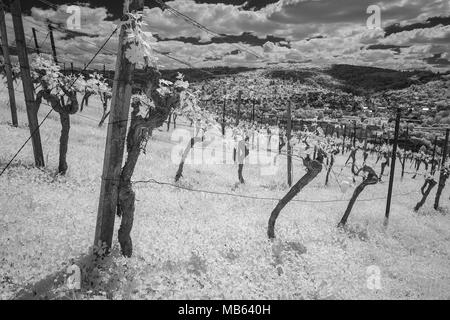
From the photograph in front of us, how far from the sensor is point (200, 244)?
11.3 metres

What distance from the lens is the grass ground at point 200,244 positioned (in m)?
8.16

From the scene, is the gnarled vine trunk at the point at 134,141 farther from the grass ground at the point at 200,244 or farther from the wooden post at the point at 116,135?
the grass ground at the point at 200,244

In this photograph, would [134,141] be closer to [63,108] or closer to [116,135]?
[116,135]

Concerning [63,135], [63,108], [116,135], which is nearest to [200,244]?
[116,135]

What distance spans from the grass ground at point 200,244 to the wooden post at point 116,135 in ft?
3.48

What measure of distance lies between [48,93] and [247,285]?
11.9 metres

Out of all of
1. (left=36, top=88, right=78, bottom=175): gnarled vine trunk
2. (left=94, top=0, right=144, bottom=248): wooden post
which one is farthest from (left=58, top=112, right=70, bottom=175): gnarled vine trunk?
(left=94, top=0, right=144, bottom=248): wooden post

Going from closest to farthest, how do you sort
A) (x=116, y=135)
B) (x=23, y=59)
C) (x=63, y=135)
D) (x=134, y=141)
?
1. (x=116, y=135)
2. (x=134, y=141)
3. (x=23, y=59)
4. (x=63, y=135)

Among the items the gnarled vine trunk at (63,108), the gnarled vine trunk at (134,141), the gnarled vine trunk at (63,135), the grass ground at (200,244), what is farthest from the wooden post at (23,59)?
the gnarled vine trunk at (134,141)

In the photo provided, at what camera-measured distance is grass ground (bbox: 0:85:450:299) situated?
8.16 meters

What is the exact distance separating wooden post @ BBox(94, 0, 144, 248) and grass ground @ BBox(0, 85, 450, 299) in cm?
106

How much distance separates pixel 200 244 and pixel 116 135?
5290 mm

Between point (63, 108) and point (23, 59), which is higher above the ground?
point (23, 59)
